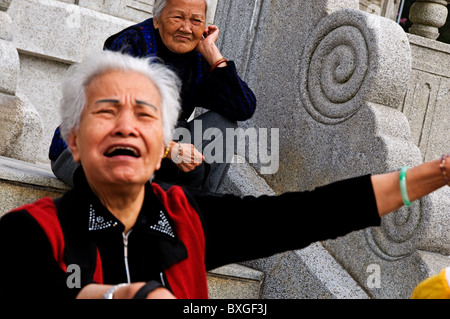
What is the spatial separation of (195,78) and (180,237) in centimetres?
181

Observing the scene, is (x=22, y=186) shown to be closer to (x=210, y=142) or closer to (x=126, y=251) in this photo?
(x=210, y=142)

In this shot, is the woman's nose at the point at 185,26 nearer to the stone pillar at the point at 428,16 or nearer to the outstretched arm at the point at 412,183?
the outstretched arm at the point at 412,183

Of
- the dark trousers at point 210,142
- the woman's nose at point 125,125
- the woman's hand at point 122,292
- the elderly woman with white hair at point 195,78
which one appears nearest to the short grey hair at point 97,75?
the woman's nose at point 125,125

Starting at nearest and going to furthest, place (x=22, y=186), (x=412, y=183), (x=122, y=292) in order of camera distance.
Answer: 1. (x=122, y=292)
2. (x=412, y=183)
3. (x=22, y=186)

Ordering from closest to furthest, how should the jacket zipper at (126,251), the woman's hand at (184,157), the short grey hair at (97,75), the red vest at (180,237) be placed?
the red vest at (180,237), the jacket zipper at (126,251), the short grey hair at (97,75), the woman's hand at (184,157)

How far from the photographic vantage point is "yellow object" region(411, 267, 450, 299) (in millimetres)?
1974

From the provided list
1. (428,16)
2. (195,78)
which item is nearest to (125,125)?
(195,78)

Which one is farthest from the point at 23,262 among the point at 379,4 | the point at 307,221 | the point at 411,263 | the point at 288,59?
the point at 379,4

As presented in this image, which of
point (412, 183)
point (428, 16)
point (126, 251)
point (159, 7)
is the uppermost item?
point (428, 16)

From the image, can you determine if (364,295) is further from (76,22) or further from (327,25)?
(76,22)

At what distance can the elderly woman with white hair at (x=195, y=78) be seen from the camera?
3.56 m

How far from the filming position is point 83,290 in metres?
1.72

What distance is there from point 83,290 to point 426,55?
15.4 feet

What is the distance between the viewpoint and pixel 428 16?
20.8 feet
